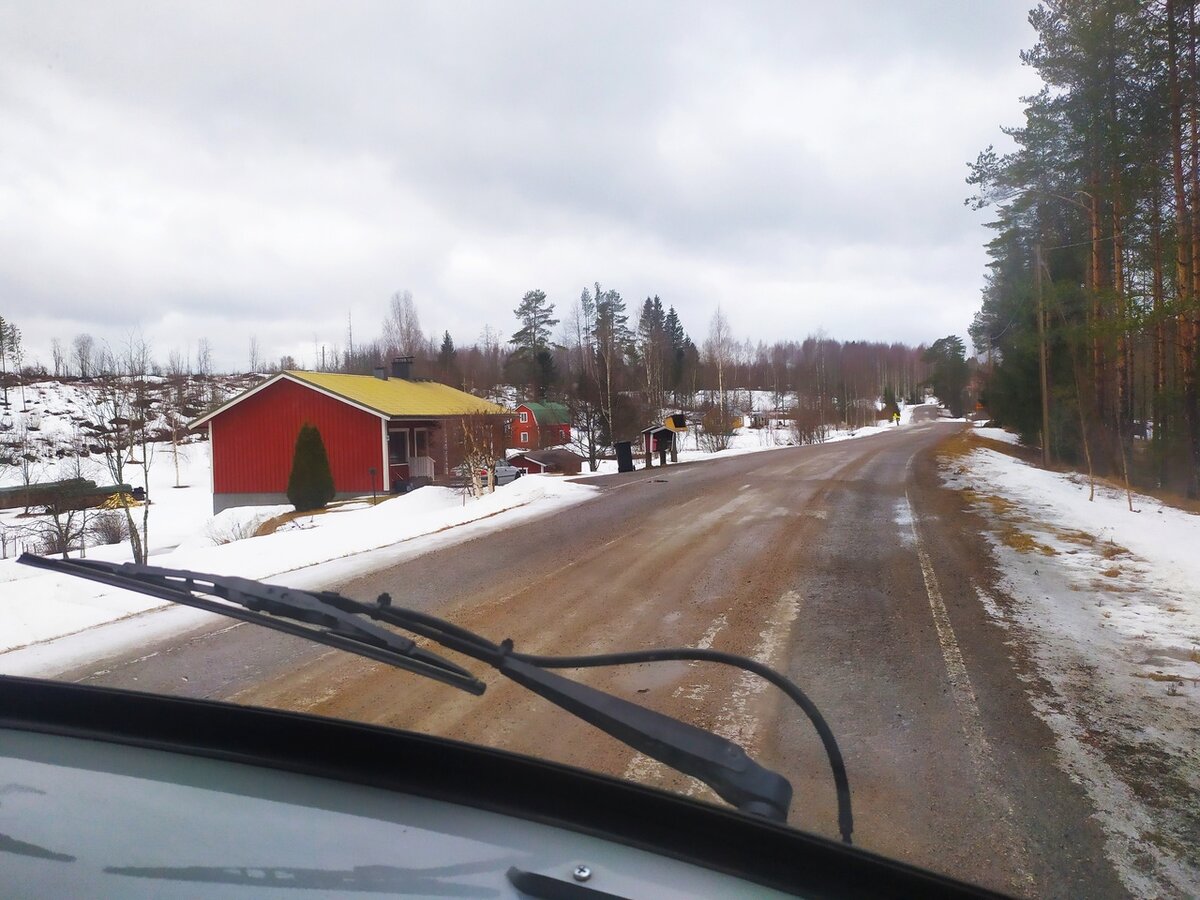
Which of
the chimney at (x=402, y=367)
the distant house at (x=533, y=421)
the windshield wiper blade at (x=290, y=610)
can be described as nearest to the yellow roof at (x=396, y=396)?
the chimney at (x=402, y=367)

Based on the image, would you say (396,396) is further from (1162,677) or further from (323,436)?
(1162,677)

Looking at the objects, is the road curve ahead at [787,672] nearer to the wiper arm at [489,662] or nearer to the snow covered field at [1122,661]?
the snow covered field at [1122,661]

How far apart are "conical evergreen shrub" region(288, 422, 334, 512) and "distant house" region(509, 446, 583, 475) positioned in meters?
10.8

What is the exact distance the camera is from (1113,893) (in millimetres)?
2930

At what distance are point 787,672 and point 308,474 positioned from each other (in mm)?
22545

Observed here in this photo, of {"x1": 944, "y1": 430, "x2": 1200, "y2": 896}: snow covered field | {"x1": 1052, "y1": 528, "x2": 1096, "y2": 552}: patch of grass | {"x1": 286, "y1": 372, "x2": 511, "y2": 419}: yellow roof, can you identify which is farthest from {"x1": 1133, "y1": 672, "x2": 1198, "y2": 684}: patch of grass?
{"x1": 286, "y1": 372, "x2": 511, "y2": 419}: yellow roof

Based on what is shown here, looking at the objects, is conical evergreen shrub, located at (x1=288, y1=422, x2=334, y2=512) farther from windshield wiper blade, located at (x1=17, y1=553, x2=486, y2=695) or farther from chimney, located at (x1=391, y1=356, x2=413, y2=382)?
windshield wiper blade, located at (x1=17, y1=553, x2=486, y2=695)

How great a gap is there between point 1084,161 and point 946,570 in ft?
59.9

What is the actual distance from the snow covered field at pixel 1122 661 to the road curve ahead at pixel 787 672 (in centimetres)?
18

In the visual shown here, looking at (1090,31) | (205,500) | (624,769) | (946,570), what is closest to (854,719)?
(624,769)

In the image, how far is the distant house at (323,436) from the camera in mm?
28500

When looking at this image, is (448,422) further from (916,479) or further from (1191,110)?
(1191,110)

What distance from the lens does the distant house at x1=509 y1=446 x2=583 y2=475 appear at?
1371 inches

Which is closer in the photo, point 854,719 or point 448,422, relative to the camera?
point 854,719
